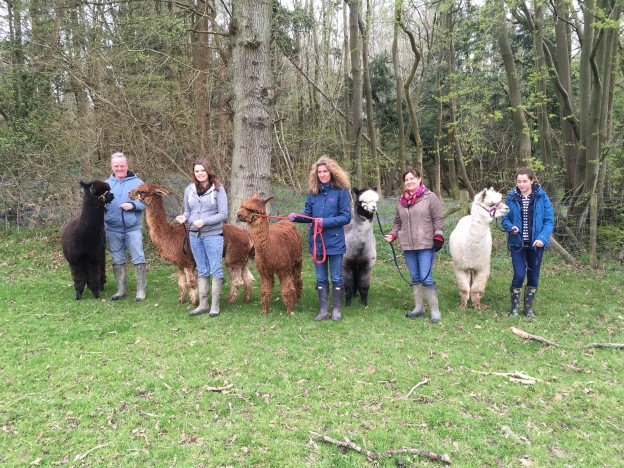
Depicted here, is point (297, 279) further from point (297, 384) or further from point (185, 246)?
point (297, 384)

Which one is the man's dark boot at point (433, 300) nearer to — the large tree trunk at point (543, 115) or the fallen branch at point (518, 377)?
the fallen branch at point (518, 377)

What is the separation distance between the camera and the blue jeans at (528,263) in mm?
5000

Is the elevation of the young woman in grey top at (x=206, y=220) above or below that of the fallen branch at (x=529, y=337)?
above

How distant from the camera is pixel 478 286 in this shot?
215 inches

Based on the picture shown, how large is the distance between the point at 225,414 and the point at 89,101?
812 cm

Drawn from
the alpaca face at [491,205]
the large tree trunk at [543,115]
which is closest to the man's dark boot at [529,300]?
the alpaca face at [491,205]

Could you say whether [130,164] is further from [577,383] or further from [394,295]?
[577,383]

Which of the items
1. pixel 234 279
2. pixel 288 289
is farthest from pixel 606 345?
pixel 234 279

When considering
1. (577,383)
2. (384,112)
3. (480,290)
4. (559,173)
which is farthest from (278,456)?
(384,112)

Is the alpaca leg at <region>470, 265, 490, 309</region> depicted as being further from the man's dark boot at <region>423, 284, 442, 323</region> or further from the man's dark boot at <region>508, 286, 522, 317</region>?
the man's dark boot at <region>423, 284, 442, 323</region>

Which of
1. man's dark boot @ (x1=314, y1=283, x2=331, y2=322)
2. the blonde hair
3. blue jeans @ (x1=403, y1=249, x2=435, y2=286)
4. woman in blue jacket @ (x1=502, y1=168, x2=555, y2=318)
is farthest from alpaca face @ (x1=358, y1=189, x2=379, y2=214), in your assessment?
woman in blue jacket @ (x1=502, y1=168, x2=555, y2=318)

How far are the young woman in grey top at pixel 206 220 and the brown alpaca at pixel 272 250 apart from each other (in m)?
0.52

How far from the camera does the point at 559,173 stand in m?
9.45

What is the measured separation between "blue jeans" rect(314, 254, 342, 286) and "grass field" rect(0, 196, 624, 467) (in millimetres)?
538
